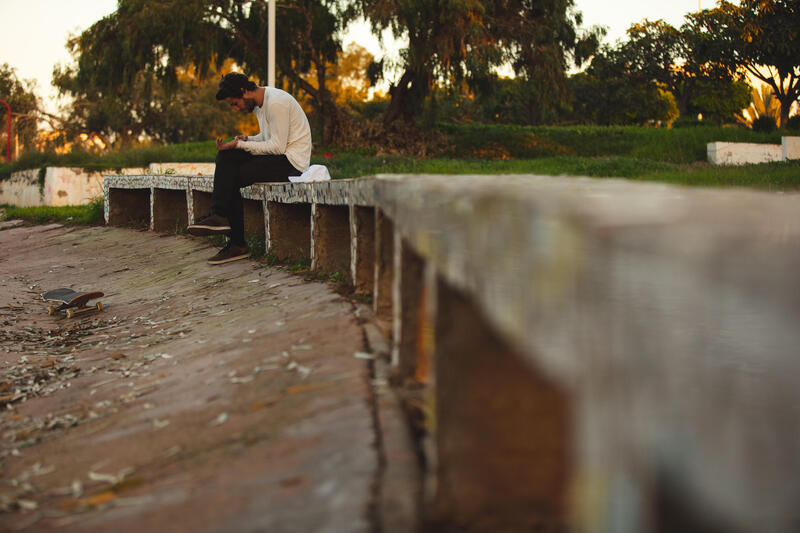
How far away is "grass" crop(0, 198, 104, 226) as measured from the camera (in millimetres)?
12570

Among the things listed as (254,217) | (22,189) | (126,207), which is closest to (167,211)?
(126,207)

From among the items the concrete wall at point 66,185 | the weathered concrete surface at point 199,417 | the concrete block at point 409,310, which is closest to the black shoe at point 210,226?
the weathered concrete surface at point 199,417

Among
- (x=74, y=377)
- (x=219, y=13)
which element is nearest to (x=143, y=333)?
(x=74, y=377)

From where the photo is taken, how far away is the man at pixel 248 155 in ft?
23.4

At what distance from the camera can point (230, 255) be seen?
7332 mm

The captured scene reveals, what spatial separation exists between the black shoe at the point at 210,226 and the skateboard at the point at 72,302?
1.04 metres

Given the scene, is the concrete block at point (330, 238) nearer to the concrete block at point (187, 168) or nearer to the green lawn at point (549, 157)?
the green lawn at point (549, 157)

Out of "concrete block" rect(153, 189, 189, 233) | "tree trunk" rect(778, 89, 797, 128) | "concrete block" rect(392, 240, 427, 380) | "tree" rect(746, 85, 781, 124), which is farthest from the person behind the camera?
"tree" rect(746, 85, 781, 124)

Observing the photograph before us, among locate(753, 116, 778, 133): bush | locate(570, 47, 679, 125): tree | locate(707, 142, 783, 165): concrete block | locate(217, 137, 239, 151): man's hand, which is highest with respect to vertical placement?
locate(570, 47, 679, 125): tree

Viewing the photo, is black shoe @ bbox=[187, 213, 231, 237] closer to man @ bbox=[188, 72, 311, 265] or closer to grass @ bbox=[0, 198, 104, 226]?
man @ bbox=[188, 72, 311, 265]

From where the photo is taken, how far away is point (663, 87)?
41.0 metres

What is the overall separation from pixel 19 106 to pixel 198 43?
85.6ft

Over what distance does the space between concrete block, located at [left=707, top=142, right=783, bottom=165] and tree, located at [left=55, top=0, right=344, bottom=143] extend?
34.6 ft

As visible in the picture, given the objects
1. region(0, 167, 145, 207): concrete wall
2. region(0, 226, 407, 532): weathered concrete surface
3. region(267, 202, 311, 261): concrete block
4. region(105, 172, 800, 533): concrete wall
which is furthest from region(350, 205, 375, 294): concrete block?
region(0, 167, 145, 207): concrete wall
